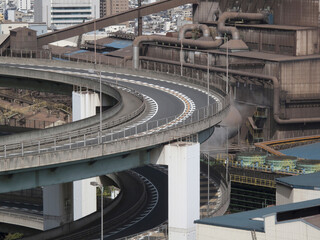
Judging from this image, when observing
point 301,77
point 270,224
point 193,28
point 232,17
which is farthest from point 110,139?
point 193,28

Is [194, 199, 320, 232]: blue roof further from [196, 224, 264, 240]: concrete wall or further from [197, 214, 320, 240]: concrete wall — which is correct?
[197, 214, 320, 240]: concrete wall

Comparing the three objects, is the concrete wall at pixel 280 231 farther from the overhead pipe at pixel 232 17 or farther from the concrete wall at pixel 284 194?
the overhead pipe at pixel 232 17

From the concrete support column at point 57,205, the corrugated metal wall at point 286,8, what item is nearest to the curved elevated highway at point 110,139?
the concrete support column at point 57,205

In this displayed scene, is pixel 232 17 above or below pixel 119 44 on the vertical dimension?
above

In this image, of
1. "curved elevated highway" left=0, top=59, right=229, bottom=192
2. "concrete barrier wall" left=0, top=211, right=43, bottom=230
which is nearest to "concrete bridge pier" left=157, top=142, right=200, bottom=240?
"curved elevated highway" left=0, top=59, right=229, bottom=192

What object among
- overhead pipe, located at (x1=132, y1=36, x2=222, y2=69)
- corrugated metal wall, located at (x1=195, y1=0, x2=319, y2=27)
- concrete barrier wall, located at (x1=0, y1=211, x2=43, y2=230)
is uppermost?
corrugated metal wall, located at (x1=195, y1=0, x2=319, y2=27)

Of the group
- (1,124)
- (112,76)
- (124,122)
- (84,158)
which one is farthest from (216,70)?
(84,158)

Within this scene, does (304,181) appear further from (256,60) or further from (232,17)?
(232,17)
